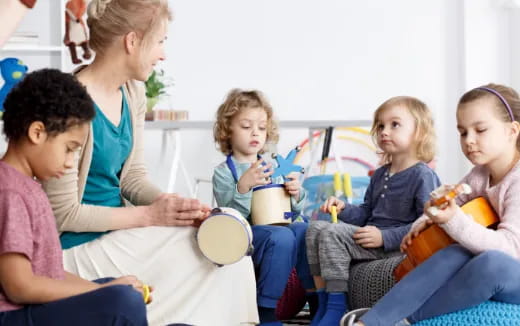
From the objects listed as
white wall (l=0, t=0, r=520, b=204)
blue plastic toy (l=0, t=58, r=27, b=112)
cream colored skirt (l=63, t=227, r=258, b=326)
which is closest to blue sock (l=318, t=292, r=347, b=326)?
cream colored skirt (l=63, t=227, r=258, b=326)

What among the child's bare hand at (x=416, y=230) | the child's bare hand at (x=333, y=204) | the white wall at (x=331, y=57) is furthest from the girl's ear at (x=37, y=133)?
the white wall at (x=331, y=57)

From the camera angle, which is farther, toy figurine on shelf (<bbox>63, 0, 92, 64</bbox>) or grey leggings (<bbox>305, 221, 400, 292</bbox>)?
toy figurine on shelf (<bbox>63, 0, 92, 64</bbox>)

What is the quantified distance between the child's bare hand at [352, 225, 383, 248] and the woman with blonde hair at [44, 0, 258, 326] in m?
0.40

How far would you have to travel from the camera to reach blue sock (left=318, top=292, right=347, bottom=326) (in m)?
2.30

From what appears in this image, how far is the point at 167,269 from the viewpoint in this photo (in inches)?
76.8

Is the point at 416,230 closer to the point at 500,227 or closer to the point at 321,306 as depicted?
the point at 500,227

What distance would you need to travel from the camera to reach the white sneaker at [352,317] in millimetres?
2045

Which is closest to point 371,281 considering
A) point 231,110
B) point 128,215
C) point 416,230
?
point 416,230

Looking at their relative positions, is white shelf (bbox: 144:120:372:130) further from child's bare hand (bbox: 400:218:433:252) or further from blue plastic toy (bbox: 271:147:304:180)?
child's bare hand (bbox: 400:218:433:252)

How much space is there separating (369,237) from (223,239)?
57 centimetres

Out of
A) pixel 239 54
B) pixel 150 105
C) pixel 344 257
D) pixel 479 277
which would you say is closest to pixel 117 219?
pixel 344 257

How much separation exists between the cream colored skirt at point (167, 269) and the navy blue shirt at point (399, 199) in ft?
2.04

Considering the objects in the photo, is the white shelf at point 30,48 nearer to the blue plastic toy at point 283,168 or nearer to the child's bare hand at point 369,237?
the blue plastic toy at point 283,168

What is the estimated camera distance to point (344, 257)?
2.36m
